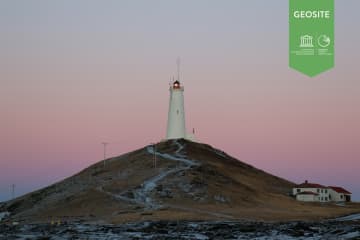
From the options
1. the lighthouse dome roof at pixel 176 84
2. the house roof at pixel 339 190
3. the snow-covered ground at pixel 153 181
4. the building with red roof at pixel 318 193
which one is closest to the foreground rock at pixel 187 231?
the snow-covered ground at pixel 153 181

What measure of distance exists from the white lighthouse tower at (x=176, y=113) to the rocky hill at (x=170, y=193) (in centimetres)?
358

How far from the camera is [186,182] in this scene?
132 m

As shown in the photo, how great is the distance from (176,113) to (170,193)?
47.4m

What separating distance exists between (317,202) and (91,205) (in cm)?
5566

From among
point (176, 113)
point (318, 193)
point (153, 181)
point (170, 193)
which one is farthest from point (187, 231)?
point (176, 113)

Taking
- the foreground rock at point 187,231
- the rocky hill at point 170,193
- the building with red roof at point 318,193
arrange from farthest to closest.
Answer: the building with red roof at point 318,193 → the rocky hill at point 170,193 → the foreground rock at point 187,231

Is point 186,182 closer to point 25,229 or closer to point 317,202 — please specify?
point 317,202

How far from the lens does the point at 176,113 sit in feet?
558

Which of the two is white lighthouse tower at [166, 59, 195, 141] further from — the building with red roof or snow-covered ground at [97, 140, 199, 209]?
the building with red roof

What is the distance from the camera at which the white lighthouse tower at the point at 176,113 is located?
170500 millimetres

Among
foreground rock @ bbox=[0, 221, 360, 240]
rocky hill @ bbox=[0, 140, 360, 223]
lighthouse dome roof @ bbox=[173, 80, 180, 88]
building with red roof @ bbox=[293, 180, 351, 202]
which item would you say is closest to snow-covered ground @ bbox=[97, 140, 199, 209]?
rocky hill @ bbox=[0, 140, 360, 223]

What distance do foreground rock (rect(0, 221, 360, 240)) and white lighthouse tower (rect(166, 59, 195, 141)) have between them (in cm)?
8332

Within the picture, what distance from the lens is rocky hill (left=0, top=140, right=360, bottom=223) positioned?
361 feet

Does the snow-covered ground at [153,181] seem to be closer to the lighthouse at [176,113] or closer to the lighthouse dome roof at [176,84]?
the lighthouse at [176,113]
